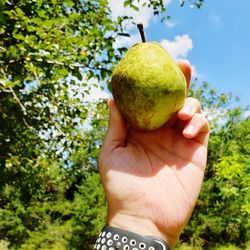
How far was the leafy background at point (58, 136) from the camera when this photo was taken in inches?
181

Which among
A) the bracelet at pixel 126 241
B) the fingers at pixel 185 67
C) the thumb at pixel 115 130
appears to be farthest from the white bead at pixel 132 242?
the fingers at pixel 185 67

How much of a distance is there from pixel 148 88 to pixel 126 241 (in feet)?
1.85

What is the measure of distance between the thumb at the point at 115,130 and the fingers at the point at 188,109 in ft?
0.85

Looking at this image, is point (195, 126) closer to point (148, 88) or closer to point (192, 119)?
point (192, 119)

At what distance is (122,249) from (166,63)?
72 centimetres

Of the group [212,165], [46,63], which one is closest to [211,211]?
[212,165]

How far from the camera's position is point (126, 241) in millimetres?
1526

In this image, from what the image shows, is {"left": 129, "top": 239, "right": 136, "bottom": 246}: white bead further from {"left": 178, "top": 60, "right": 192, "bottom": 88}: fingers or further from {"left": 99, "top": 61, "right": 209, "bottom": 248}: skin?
{"left": 178, "top": 60, "right": 192, "bottom": 88}: fingers

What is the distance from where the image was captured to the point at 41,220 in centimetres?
1422

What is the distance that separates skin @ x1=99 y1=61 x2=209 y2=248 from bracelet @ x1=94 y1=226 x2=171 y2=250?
5cm

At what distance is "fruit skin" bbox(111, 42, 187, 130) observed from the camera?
5.27 feet

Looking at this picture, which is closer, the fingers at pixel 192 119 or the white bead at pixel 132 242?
the white bead at pixel 132 242

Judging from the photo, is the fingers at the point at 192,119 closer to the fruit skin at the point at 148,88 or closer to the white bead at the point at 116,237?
the fruit skin at the point at 148,88

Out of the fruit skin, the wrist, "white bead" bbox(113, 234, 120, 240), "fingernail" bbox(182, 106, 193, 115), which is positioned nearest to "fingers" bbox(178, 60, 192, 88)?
the fruit skin
